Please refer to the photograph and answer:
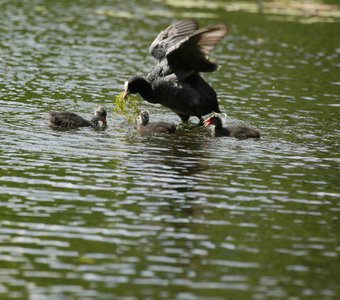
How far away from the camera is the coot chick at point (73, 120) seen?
55.6ft

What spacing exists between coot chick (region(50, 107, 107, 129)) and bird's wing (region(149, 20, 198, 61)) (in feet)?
6.21

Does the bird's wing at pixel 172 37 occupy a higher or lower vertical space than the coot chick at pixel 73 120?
higher

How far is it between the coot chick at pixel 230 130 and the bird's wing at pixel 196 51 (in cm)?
102

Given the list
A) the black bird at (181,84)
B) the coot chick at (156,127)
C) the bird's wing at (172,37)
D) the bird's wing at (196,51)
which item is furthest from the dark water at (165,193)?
the bird's wing at (172,37)

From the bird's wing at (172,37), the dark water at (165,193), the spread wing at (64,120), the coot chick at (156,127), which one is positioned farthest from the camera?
the bird's wing at (172,37)

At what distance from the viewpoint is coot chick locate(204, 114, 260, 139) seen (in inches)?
659

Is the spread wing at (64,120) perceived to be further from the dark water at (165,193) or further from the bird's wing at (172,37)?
the bird's wing at (172,37)

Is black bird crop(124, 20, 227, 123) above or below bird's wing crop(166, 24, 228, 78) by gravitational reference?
below

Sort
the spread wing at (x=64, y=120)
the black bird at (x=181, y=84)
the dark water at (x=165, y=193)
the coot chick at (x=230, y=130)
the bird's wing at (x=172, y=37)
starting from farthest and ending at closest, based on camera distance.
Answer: the bird's wing at (x=172, y=37)
the black bird at (x=181, y=84)
the spread wing at (x=64, y=120)
the coot chick at (x=230, y=130)
the dark water at (x=165, y=193)

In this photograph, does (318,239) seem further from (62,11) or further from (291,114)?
(62,11)

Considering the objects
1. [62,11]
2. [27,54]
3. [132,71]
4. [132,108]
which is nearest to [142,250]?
[132,108]

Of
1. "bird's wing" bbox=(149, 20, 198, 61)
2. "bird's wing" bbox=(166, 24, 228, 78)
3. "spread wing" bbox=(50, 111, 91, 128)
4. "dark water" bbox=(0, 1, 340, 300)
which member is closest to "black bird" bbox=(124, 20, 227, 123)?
"bird's wing" bbox=(166, 24, 228, 78)

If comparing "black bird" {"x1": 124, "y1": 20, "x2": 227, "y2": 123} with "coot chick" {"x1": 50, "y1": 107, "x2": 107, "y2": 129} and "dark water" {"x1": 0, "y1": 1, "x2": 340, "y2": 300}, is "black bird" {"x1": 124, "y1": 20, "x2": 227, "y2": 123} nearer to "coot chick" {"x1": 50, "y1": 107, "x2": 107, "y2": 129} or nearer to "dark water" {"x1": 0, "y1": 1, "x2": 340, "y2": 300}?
"dark water" {"x1": 0, "y1": 1, "x2": 340, "y2": 300}

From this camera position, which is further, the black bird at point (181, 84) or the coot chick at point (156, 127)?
the black bird at point (181, 84)
